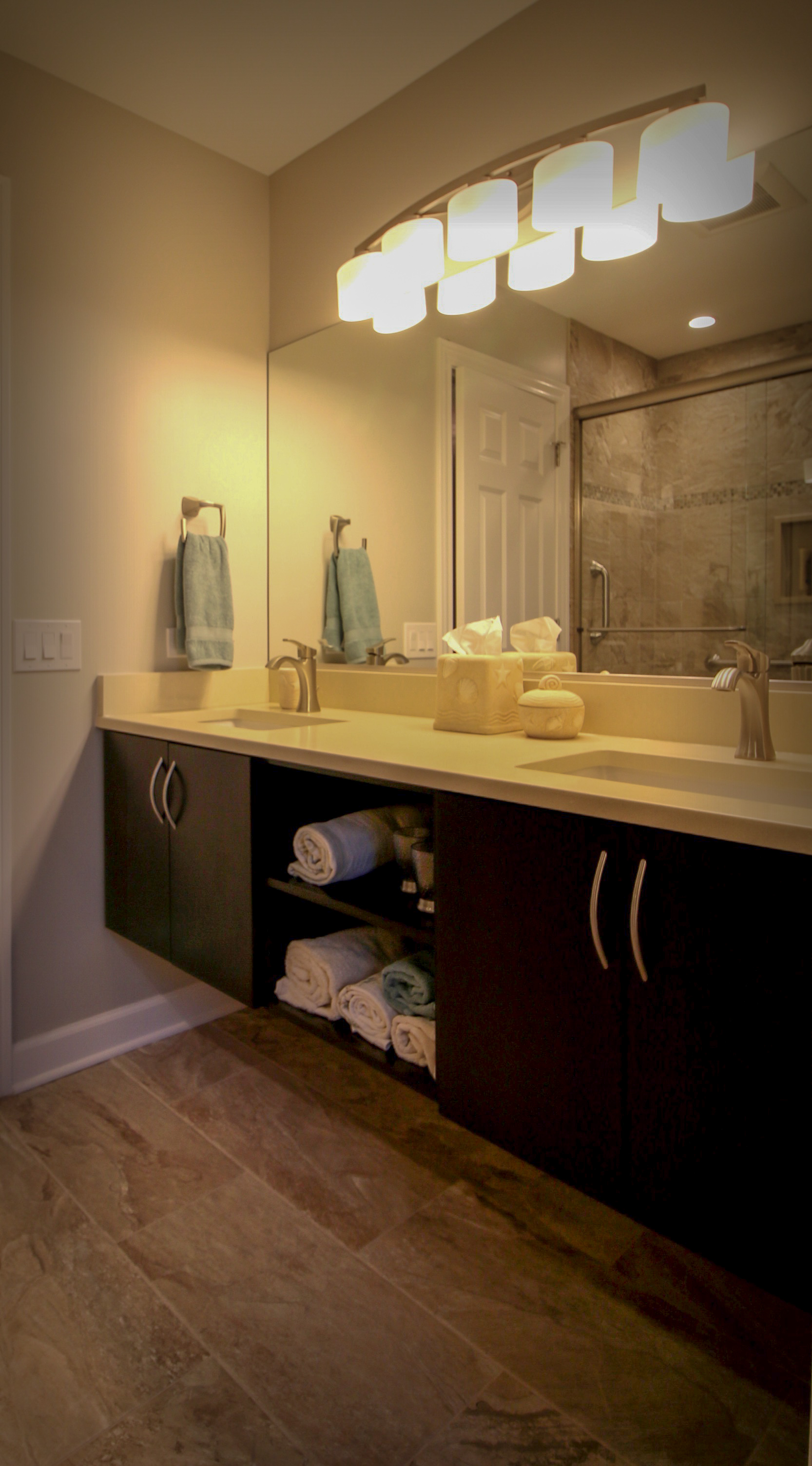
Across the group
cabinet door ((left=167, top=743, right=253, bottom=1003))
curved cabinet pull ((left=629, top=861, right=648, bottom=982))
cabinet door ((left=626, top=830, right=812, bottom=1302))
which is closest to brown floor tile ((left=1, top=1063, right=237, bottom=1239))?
cabinet door ((left=167, top=743, right=253, bottom=1003))

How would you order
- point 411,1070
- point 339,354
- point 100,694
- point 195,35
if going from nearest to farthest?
point 411,1070 → point 195,35 → point 100,694 → point 339,354

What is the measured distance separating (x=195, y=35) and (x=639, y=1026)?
215cm

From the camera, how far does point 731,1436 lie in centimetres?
110

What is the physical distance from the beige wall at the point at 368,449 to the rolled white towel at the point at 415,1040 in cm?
98

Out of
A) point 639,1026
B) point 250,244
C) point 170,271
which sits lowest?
point 639,1026

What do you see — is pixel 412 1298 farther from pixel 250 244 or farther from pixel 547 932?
pixel 250 244

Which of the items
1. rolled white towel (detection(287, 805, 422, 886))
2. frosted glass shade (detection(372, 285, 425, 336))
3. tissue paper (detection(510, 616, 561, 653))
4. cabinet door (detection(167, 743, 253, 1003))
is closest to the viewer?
rolled white towel (detection(287, 805, 422, 886))

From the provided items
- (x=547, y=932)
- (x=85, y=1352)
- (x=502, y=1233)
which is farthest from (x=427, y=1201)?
(x=547, y=932)

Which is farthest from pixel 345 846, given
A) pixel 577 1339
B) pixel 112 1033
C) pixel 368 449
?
pixel 368 449

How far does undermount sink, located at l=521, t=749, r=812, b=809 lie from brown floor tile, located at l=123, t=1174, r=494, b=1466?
861 mm

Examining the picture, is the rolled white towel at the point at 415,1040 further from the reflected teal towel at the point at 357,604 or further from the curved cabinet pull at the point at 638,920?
the reflected teal towel at the point at 357,604

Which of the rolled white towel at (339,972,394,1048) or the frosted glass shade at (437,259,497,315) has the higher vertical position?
the frosted glass shade at (437,259,497,315)

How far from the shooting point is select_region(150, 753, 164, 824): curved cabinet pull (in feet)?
6.19

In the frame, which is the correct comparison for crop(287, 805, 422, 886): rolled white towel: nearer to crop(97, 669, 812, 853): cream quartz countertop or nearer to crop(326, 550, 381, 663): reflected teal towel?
crop(97, 669, 812, 853): cream quartz countertop
